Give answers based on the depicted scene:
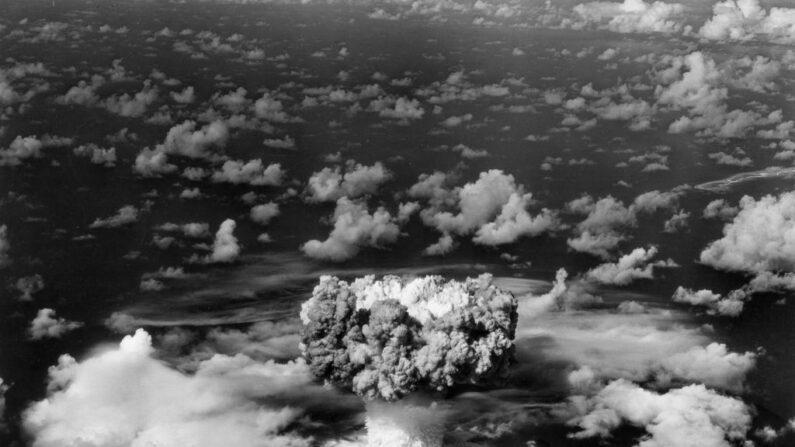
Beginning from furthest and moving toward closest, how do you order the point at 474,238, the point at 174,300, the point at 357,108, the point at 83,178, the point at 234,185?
1. the point at 357,108
2. the point at 234,185
3. the point at 83,178
4. the point at 474,238
5. the point at 174,300

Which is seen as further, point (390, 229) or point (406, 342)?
point (390, 229)

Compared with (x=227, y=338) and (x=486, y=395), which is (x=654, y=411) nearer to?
(x=486, y=395)

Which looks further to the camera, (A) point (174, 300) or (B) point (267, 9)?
(B) point (267, 9)

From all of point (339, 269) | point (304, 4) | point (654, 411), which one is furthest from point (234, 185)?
point (654, 411)
